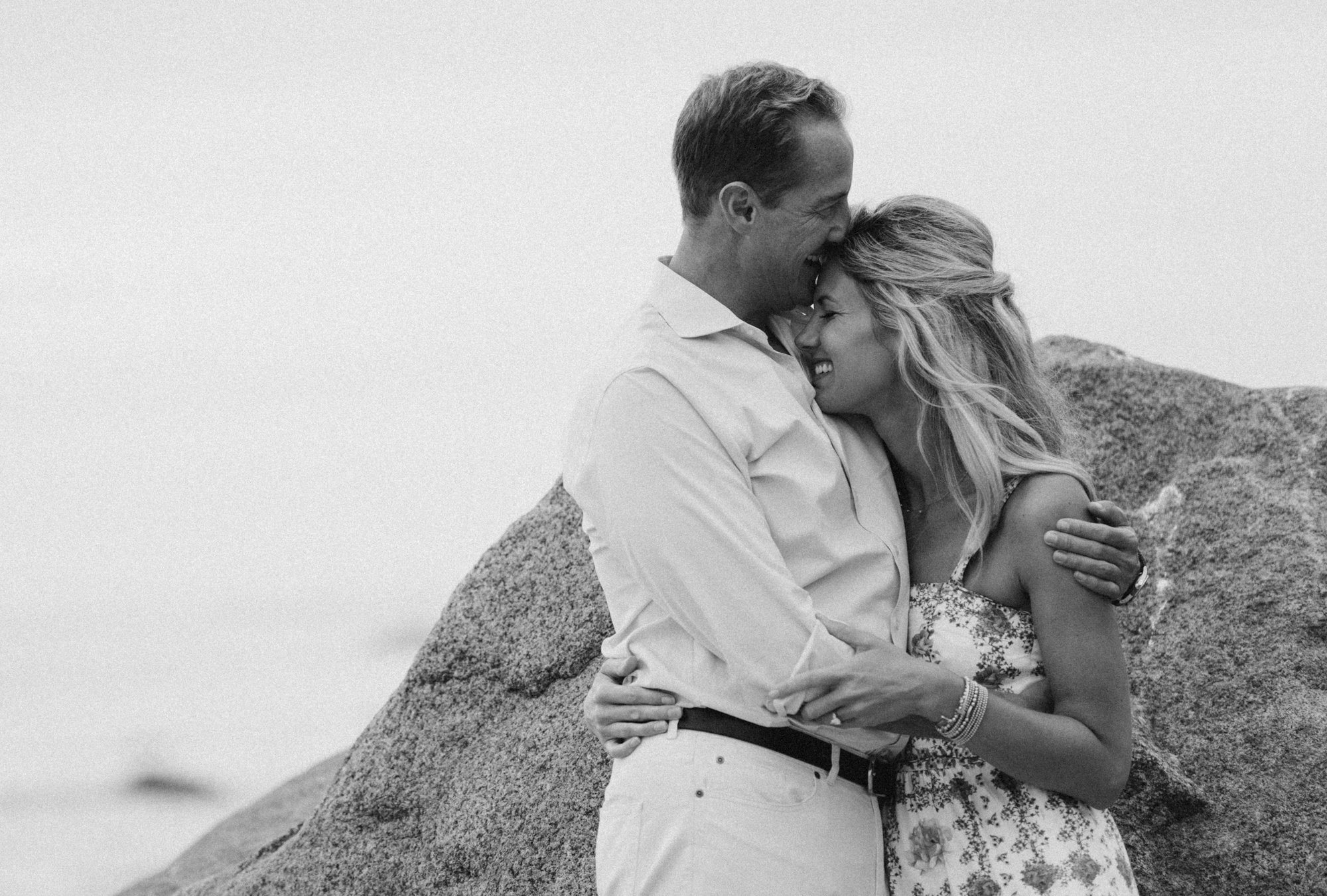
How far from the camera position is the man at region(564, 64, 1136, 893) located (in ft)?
10.1

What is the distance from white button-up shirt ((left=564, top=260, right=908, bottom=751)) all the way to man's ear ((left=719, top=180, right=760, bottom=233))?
0.65 feet

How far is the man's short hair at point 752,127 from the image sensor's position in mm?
3496

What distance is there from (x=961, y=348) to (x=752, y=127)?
2.44 ft

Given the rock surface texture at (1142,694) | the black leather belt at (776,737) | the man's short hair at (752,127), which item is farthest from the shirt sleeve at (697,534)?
the rock surface texture at (1142,694)

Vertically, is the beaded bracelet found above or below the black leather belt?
above

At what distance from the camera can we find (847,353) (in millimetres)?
3574

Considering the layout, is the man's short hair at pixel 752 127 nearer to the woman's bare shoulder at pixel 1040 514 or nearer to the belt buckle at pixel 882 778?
the woman's bare shoulder at pixel 1040 514

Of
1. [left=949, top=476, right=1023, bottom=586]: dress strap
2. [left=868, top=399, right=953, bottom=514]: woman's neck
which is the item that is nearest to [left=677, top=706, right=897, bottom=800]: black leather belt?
[left=949, top=476, right=1023, bottom=586]: dress strap

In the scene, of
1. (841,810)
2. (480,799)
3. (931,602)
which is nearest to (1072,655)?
(931,602)

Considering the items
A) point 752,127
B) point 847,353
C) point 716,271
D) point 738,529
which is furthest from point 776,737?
point 752,127

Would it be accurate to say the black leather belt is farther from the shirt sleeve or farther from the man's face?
the man's face

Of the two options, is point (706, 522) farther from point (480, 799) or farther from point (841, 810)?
point (480, 799)

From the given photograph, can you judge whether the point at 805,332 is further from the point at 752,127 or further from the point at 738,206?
the point at 752,127

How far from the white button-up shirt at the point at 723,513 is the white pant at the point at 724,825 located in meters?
0.12
